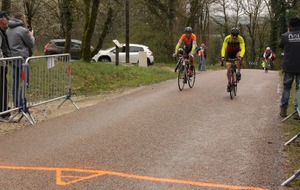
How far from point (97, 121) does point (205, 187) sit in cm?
438

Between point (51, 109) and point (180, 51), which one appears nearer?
point (51, 109)

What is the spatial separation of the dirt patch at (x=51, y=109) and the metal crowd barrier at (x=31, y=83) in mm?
149

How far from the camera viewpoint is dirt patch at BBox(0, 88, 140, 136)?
8492mm

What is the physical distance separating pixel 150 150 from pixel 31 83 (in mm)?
4186

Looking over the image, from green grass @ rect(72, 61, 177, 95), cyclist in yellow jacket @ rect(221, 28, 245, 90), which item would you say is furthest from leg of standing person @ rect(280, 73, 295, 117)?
green grass @ rect(72, 61, 177, 95)

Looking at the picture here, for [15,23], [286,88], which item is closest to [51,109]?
[15,23]

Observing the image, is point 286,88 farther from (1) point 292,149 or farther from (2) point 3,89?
(2) point 3,89

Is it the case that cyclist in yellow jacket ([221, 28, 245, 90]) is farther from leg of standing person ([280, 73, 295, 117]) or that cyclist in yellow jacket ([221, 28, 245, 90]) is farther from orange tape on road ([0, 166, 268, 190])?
orange tape on road ([0, 166, 268, 190])

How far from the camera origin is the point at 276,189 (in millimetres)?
4891

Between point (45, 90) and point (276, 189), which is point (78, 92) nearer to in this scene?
point (45, 90)

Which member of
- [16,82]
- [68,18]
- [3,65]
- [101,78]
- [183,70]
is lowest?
[101,78]

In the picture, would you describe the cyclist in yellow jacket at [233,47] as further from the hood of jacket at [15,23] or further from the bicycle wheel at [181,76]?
the hood of jacket at [15,23]

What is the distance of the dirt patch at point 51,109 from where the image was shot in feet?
27.9

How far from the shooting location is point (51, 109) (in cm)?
1055
